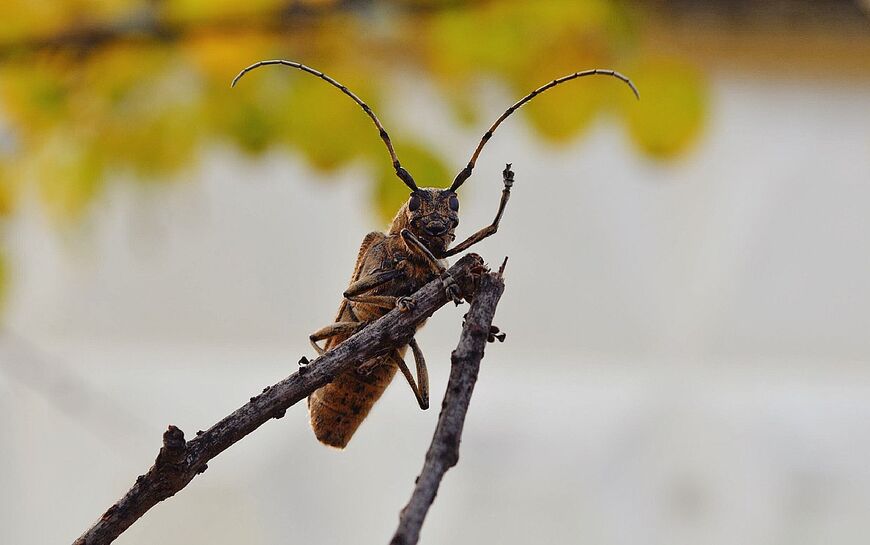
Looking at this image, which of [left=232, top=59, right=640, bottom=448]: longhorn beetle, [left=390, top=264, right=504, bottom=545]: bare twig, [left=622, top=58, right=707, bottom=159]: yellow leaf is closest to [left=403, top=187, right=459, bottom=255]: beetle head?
[left=232, top=59, right=640, bottom=448]: longhorn beetle

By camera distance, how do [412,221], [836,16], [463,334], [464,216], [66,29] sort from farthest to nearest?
[464,216] → [836,16] → [66,29] → [412,221] → [463,334]

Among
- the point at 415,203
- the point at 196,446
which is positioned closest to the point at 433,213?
the point at 415,203

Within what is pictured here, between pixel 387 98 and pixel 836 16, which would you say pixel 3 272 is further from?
pixel 836 16

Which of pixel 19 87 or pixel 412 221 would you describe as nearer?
pixel 412 221

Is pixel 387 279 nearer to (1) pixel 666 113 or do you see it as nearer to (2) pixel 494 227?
(2) pixel 494 227

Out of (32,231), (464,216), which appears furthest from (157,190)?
(32,231)

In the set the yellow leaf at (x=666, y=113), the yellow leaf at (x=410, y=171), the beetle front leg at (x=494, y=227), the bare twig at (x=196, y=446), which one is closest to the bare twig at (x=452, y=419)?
the bare twig at (x=196, y=446)

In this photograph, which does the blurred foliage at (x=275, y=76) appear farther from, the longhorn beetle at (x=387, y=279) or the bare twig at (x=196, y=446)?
the bare twig at (x=196, y=446)
